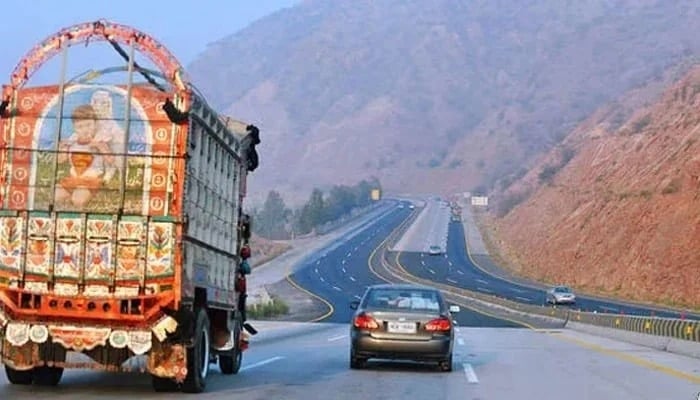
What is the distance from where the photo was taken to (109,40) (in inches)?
555

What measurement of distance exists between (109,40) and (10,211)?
258cm

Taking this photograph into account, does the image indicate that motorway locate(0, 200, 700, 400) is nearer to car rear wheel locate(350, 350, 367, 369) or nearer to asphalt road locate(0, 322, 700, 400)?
asphalt road locate(0, 322, 700, 400)

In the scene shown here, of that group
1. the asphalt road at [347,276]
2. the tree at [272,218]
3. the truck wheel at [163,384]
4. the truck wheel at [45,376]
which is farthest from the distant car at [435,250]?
the truck wheel at [163,384]

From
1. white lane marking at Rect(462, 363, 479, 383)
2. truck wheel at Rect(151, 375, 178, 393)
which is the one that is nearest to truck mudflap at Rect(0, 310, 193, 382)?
truck wheel at Rect(151, 375, 178, 393)

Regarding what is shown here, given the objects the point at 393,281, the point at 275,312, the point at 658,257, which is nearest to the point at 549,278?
the point at 393,281

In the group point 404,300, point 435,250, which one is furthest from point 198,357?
point 435,250

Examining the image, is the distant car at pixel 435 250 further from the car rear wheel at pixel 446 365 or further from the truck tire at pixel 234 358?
the truck tire at pixel 234 358

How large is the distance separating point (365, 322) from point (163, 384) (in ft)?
17.0

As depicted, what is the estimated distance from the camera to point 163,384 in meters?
14.1

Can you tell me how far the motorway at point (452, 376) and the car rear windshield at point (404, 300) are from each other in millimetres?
1097

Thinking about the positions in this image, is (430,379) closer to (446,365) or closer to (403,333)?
(403,333)

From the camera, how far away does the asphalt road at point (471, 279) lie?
68.0m

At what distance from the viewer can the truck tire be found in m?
17.0

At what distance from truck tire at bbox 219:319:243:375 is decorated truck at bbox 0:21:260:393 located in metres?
3.29
